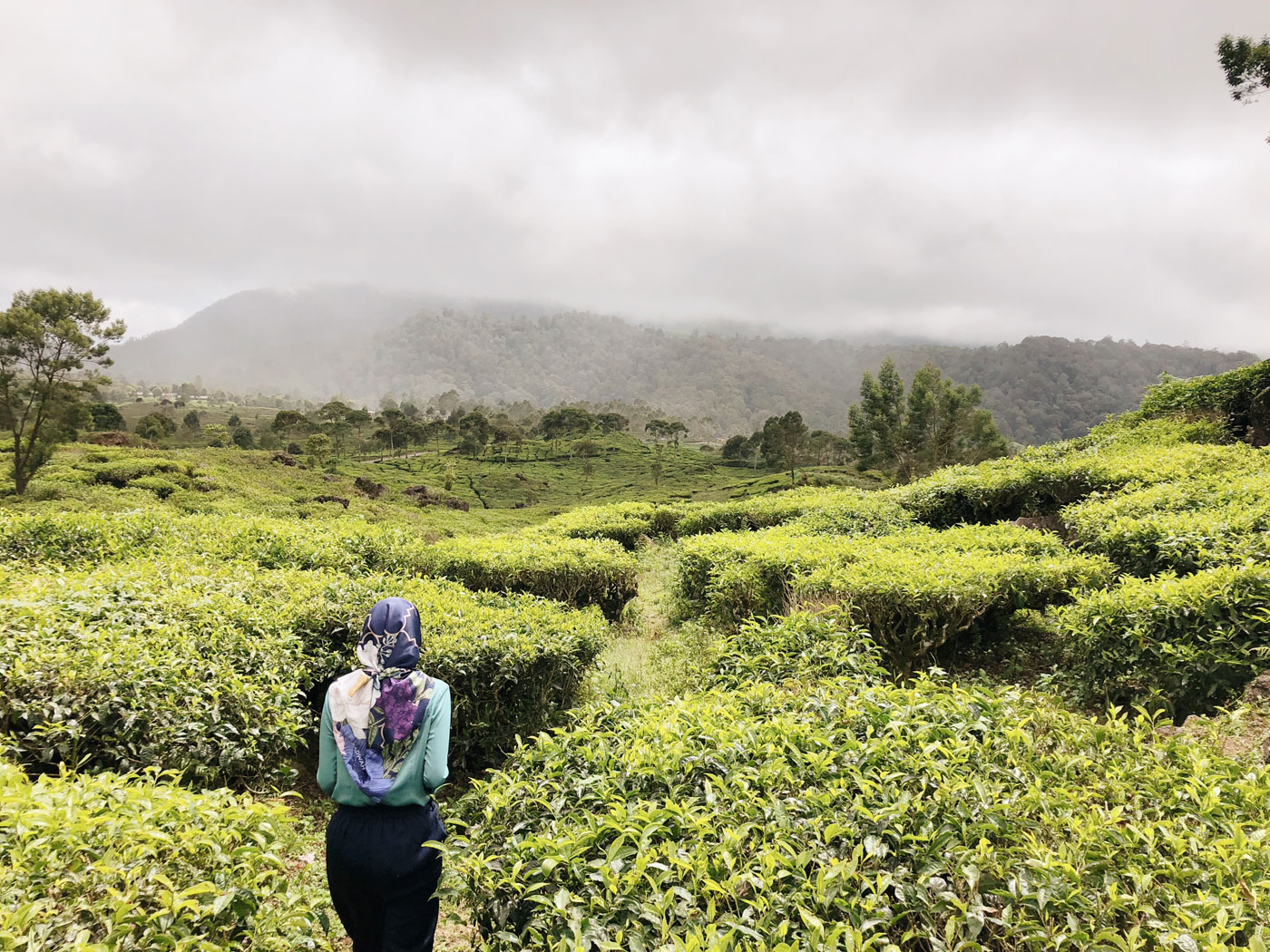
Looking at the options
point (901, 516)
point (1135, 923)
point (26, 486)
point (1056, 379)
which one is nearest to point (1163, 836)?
point (1135, 923)

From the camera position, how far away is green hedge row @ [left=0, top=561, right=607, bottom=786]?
3.94 metres

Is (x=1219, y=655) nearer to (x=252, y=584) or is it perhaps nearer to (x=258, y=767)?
(x=258, y=767)

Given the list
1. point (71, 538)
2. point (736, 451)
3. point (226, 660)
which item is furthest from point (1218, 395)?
point (736, 451)

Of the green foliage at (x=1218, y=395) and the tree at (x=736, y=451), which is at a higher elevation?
the green foliage at (x=1218, y=395)

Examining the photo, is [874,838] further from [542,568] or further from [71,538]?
[71,538]

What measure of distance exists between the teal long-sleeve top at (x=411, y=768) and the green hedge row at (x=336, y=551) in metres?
5.95

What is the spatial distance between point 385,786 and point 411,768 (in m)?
0.13

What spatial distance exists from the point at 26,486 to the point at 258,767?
2392cm

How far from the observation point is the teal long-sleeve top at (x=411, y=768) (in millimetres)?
2943

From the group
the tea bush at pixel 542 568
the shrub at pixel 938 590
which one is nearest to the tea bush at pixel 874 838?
the shrub at pixel 938 590

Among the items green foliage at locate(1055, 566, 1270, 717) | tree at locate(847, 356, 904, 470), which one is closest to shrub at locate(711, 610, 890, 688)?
green foliage at locate(1055, 566, 1270, 717)

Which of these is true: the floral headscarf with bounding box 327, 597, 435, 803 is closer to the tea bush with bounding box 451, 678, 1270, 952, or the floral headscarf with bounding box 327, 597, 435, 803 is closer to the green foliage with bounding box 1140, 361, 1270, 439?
the tea bush with bounding box 451, 678, 1270, 952

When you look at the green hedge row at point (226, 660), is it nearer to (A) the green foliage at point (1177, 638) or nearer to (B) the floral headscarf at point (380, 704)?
(B) the floral headscarf at point (380, 704)

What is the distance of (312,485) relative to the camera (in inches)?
1256
